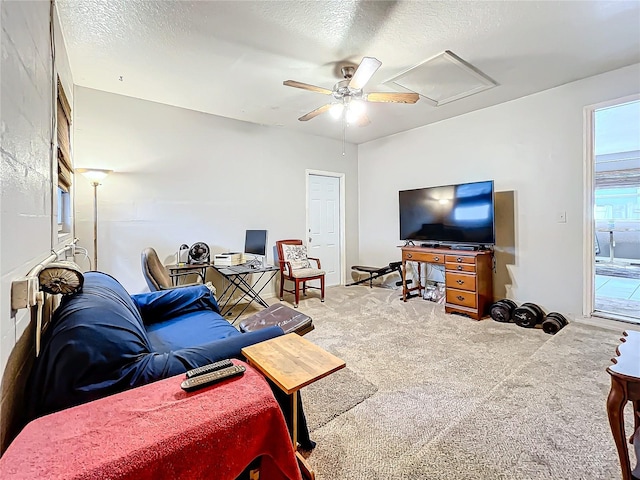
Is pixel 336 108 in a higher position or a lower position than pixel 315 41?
lower

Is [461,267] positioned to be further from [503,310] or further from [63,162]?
[63,162]

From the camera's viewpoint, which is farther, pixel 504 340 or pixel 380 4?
→ pixel 504 340

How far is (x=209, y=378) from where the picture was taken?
3.38 ft

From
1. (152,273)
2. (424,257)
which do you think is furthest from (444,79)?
(152,273)

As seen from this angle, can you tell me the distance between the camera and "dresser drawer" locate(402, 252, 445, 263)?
3.91 m

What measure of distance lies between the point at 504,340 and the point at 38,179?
3.67 m

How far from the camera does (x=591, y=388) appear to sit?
2.04 m

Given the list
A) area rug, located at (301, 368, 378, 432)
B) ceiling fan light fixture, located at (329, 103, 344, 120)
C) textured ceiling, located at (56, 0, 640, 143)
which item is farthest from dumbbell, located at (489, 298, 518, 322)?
ceiling fan light fixture, located at (329, 103, 344, 120)

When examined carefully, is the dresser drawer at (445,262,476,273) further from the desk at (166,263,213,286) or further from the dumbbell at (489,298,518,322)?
the desk at (166,263,213,286)

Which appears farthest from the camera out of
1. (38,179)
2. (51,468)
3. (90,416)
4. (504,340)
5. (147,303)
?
(504,340)

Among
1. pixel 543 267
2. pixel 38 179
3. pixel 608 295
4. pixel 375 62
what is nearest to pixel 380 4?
pixel 375 62

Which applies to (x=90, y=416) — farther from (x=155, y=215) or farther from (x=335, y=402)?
(x=155, y=215)

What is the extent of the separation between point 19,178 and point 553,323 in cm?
415

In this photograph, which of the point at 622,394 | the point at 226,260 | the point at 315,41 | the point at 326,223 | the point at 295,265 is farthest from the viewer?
the point at 326,223
